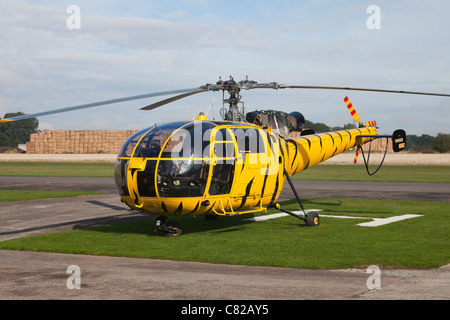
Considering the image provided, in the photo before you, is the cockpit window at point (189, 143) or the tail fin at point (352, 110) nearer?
the cockpit window at point (189, 143)

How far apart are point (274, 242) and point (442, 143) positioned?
83.0m

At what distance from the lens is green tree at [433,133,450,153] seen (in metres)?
89.8

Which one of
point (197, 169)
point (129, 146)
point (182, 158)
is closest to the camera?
point (182, 158)

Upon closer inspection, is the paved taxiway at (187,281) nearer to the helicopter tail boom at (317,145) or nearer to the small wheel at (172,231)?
the small wheel at (172,231)

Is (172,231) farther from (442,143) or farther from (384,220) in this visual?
(442,143)

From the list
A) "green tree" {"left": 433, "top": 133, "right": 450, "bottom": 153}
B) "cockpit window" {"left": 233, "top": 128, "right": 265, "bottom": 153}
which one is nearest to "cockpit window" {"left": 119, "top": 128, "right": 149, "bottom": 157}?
"cockpit window" {"left": 233, "top": 128, "right": 265, "bottom": 153}

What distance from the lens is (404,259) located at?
11938 millimetres

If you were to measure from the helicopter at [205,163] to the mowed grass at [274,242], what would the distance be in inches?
31.2

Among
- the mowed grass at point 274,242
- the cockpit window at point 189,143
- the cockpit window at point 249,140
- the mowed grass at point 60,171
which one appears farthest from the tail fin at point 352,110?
the mowed grass at point 60,171

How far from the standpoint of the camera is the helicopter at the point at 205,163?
1387 centimetres

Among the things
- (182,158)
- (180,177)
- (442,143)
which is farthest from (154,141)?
(442,143)

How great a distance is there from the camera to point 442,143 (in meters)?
90.4
